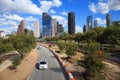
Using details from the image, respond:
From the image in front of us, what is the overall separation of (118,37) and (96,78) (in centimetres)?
3968

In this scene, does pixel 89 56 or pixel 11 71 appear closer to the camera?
pixel 89 56

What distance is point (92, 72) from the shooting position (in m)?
26.9

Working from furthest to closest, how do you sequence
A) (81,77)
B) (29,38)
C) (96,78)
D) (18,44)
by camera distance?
1. (29,38)
2. (18,44)
3. (81,77)
4. (96,78)

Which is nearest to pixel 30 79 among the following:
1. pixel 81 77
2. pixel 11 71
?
pixel 81 77

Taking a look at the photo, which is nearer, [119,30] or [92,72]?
[92,72]

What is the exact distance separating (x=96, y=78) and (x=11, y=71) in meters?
21.3

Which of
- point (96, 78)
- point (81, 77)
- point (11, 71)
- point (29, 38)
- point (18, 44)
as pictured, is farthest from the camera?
point (29, 38)

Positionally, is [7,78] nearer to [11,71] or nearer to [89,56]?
[11,71]

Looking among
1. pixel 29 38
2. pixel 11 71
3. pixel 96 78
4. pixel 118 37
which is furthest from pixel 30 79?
pixel 118 37

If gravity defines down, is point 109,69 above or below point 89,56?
below

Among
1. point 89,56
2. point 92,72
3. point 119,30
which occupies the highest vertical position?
point 119,30

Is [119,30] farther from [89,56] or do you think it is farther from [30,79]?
[30,79]

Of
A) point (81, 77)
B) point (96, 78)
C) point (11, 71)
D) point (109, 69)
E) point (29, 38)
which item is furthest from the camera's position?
point (29, 38)

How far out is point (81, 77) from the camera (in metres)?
28.9
